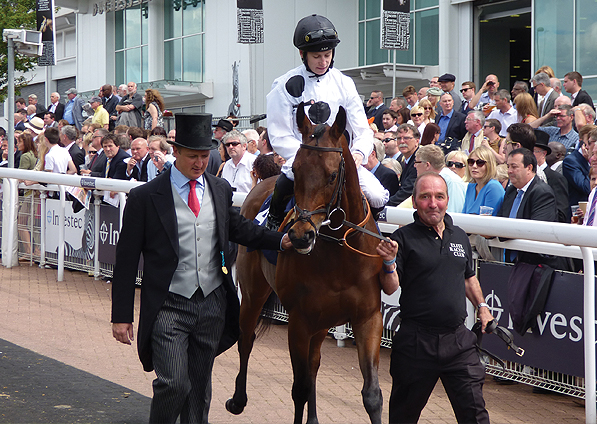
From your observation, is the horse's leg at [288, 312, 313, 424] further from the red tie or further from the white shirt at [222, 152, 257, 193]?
the white shirt at [222, 152, 257, 193]

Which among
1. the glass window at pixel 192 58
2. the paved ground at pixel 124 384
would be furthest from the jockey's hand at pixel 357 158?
the glass window at pixel 192 58

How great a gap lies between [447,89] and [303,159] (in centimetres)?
953

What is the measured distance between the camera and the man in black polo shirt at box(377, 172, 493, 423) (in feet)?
13.1

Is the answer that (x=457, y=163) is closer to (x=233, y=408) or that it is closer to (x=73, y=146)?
(x=233, y=408)

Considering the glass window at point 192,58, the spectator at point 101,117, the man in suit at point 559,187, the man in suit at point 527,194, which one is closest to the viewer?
the man in suit at point 527,194

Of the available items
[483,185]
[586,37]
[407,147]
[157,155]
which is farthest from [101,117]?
[483,185]

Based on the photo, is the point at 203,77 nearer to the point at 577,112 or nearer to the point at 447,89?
the point at 447,89

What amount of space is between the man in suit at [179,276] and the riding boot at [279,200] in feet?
2.78

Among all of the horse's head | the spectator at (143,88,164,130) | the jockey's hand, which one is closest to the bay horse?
the horse's head

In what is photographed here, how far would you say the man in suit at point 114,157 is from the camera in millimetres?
10969

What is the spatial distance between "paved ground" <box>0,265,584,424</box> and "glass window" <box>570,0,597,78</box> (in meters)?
11.5

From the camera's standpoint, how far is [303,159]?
434 centimetres

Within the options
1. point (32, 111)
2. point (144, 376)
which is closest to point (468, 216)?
point (144, 376)

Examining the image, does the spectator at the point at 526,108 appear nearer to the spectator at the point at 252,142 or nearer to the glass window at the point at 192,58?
the spectator at the point at 252,142
